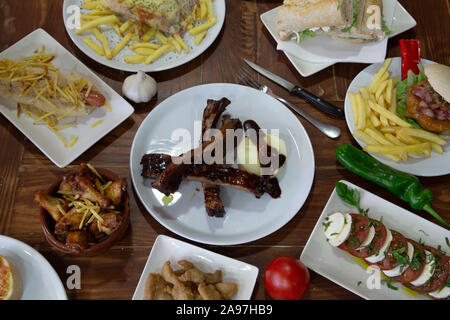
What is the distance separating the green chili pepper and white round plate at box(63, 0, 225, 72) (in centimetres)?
109

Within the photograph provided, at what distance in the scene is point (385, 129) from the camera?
2.30 meters

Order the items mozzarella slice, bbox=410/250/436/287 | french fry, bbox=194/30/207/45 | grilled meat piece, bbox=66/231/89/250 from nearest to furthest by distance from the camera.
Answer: grilled meat piece, bbox=66/231/89/250 < mozzarella slice, bbox=410/250/436/287 < french fry, bbox=194/30/207/45

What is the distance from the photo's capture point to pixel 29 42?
2.44 m

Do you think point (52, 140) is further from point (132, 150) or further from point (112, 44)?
point (112, 44)

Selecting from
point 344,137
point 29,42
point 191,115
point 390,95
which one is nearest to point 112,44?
point 29,42

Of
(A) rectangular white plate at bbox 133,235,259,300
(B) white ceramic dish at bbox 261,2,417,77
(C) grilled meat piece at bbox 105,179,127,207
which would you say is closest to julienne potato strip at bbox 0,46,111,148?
(C) grilled meat piece at bbox 105,179,127,207

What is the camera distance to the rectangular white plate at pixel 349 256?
6.51 ft

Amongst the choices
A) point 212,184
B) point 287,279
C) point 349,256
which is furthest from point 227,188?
point 349,256

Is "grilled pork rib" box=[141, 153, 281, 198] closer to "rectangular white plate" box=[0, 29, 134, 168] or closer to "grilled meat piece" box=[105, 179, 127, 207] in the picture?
"grilled meat piece" box=[105, 179, 127, 207]

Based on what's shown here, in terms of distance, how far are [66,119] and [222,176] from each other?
3.29ft

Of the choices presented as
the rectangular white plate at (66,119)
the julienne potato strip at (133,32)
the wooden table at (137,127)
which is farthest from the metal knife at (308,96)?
the rectangular white plate at (66,119)

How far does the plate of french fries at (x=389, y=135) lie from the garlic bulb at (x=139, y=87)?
120 centimetres

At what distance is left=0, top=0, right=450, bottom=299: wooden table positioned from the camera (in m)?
2.05
